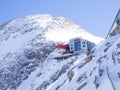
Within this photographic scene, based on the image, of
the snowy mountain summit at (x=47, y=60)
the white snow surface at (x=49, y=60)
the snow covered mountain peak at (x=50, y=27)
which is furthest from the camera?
the snow covered mountain peak at (x=50, y=27)

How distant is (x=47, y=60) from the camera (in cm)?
6825

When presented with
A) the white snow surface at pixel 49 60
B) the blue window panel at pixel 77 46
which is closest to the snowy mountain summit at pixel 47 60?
the white snow surface at pixel 49 60

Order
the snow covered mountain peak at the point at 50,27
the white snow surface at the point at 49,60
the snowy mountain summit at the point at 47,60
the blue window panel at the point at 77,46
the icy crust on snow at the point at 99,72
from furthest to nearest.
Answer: the snow covered mountain peak at the point at 50,27 → the blue window panel at the point at 77,46 → the snowy mountain summit at the point at 47,60 → the white snow surface at the point at 49,60 → the icy crust on snow at the point at 99,72

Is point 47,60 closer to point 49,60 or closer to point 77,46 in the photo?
point 49,60

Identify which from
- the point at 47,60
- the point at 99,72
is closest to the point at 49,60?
the point at 47,60

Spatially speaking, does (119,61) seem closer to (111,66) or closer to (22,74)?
(111,66)

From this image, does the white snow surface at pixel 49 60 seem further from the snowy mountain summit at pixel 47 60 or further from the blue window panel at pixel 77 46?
the blue window panel at pixel 77 46

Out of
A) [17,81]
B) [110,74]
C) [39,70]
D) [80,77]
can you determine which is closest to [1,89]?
→ [17,81]

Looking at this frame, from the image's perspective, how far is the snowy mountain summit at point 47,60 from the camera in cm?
2880

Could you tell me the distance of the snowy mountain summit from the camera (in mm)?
28797

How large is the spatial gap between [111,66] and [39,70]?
1486 inches

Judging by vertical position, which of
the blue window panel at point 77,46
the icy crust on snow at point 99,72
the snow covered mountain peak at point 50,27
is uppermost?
the icy crust on snow at point 99,72

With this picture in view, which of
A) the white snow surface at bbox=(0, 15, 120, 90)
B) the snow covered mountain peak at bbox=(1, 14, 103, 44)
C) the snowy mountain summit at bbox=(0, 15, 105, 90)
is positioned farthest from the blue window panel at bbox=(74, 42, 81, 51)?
the snow covered mountain peak at bbox=(1, 14, 103, 44)

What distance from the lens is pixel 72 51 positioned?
204 feet
